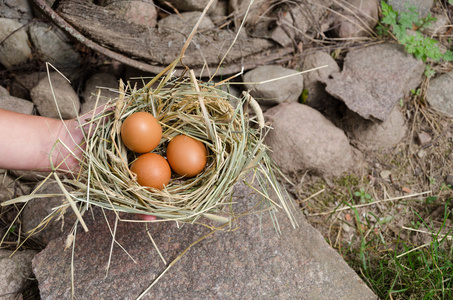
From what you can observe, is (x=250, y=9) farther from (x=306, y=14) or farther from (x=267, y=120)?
(x=267, y=120)

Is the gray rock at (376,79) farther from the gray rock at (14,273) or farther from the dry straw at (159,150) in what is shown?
the gray rock at (14,273)

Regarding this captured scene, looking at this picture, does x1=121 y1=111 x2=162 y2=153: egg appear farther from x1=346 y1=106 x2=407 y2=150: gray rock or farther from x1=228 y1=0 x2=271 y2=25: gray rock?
x1=346 y1=106 x2=407 y2=150: gray rock

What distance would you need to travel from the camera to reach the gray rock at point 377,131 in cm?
306

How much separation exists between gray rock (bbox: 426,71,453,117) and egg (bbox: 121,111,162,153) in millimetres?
2544

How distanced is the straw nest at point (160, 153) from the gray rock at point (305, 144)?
2.93 feet

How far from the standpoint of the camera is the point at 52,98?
113 inches

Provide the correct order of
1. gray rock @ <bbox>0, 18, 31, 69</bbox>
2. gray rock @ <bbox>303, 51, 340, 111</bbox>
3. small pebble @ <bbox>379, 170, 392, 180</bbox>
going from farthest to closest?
gray rock @ <bbox>303, 51, 340, 111</bbox>
small pebble @ <bbox>379, 170, 392, 180</bbox>
gray rock @ <bbox>0, 18, 31, 69</bbox>

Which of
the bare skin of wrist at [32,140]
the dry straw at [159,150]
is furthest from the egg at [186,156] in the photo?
the bare skin of wrist at [32,140]

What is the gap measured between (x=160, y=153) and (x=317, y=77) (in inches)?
65.9

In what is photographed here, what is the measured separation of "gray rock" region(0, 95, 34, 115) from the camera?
276 centimetres

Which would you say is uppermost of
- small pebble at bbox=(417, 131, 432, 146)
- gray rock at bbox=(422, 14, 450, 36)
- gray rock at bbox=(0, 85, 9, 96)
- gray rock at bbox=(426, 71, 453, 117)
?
gray rock at bbox=(422, 14, 450, 36)

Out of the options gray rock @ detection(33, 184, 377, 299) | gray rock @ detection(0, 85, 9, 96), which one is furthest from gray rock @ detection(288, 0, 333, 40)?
gray rock @ detection(0, 85, 9, 96)

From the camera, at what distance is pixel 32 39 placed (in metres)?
2.96

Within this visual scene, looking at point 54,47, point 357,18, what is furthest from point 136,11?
point 357,18
